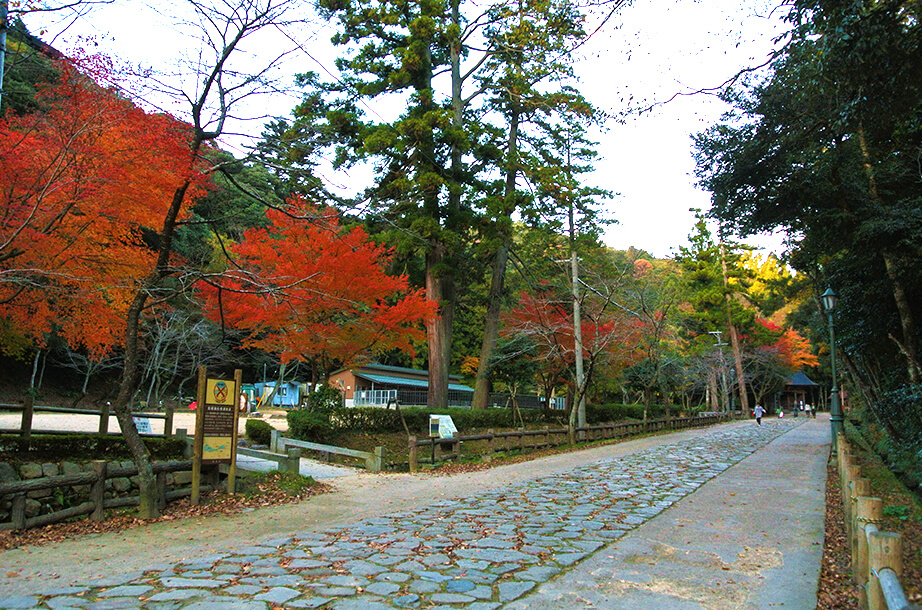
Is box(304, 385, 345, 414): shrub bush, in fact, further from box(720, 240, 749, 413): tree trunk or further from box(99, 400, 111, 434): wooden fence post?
box(720, 240, 749, 413): tree trunk

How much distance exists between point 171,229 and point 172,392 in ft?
116

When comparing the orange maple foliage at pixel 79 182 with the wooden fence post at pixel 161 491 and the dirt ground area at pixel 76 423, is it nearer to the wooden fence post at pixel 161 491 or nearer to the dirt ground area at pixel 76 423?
the wooden fence post at pixel 161 491

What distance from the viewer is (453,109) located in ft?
74.1

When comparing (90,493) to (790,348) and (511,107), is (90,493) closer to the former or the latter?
(511,107)

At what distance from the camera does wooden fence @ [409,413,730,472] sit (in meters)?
14.4

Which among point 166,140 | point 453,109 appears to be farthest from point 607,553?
point 453,109

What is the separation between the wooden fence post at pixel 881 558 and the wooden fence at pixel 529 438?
36.0ft

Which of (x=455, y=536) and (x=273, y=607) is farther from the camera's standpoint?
(x=455, y=536)

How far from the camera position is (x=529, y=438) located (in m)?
19.8

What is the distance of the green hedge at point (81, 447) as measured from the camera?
1023cm

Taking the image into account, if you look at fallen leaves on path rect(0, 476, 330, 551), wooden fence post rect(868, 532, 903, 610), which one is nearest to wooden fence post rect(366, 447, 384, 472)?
fallen leaves on path rect(0, 476, 330, 551)

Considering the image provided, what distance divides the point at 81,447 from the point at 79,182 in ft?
16.3

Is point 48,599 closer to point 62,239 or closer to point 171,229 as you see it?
point 171,229

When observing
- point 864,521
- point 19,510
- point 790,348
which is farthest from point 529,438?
point 790,348
